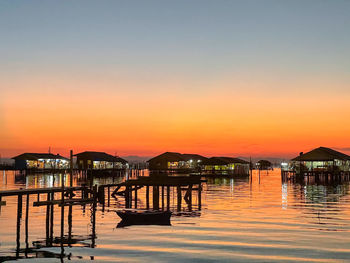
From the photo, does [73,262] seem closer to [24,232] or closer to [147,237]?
[147,237]

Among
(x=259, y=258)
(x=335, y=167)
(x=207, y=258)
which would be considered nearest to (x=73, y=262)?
(x=207, y=258)

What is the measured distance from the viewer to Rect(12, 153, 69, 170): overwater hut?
125125mm

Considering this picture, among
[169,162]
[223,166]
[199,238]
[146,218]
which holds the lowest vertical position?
[199,238]

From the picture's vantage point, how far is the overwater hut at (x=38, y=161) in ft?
411

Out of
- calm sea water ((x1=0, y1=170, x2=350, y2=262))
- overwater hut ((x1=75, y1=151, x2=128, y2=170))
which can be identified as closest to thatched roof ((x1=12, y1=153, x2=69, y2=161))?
overwater hut ((x1=75, y1=151, x2=128, y2=170))

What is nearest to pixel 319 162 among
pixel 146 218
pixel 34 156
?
pixel 146 218

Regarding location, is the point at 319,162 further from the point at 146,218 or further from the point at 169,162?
the point at 146,218

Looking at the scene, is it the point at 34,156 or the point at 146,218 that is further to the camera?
the point at 34,156

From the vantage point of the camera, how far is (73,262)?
54.2 feet

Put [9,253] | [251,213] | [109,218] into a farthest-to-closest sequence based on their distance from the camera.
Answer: [251,213], [109,218], [9,253]

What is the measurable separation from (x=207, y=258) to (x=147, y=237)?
205 inches

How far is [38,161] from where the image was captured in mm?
130000

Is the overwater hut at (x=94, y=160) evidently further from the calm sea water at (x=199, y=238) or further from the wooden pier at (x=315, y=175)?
the calm sea water at (x=199, y=238)

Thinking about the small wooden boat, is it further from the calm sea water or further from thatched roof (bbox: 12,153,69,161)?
thatched roof (bbox: 12,153,69,161)
